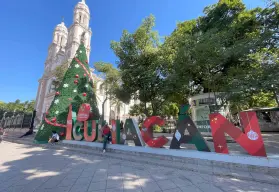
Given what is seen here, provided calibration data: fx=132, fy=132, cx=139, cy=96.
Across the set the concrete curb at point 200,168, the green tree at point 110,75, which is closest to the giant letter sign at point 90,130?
the concrete curb at point 200,168

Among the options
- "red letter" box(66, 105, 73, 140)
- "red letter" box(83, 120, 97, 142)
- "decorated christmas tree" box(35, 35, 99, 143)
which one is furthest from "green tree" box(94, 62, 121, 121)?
"red letter" box(83, 120, 97, 142)

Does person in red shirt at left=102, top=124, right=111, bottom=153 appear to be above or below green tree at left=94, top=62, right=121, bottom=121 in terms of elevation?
below

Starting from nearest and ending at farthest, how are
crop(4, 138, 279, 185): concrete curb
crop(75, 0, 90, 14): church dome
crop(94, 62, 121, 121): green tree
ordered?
1. crop(4, 138, 279, 185): concrete curb
2. crop(94, 62, 121, 121): green tree
3. crop(75, 0, 90, 14): church dome

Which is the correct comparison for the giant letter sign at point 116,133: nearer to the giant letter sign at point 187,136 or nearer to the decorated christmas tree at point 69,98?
the giant letter sign at point 187,136

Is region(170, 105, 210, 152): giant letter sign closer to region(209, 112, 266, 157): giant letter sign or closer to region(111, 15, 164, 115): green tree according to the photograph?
region(209, 112, 266, 157): giant letter sign

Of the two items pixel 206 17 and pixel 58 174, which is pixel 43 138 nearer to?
pixel 58 174

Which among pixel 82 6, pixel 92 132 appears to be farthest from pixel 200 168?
pixel 82 6

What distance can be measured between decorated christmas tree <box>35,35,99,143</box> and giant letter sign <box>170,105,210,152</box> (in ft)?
23.1

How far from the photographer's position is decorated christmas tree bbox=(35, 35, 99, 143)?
9562 millimetres

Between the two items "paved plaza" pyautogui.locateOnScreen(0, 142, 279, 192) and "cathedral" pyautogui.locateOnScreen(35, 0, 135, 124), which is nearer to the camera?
"paved plaza" pyautogui.locateOnScreen(0, 142, 279, 192)

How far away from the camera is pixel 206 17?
12.8m

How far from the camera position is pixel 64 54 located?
3859cm

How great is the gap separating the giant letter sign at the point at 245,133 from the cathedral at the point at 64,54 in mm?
29160

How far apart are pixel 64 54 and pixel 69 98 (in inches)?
1374
